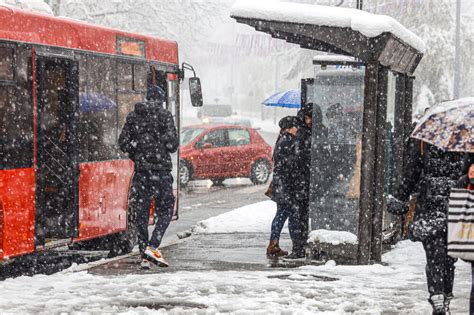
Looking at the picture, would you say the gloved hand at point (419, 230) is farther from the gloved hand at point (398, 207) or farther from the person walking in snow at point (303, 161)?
the person walking in snow at point (303, 161)

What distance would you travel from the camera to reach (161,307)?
7.93 metres

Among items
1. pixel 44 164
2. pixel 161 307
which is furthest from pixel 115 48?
pixel 161 307

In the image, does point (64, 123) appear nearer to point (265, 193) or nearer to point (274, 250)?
point (265, 193)

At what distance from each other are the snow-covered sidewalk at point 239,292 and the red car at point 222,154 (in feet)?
42.6

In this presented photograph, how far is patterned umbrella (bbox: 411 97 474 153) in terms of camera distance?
6.55 metres

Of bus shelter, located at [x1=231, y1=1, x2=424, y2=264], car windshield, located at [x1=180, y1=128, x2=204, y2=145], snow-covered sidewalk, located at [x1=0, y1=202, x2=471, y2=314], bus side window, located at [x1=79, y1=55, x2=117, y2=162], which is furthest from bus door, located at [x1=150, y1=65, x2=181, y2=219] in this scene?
car windshield, located at [x1=180, y1=128, x2=204, y2=145]

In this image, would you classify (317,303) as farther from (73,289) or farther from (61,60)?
(61,60)

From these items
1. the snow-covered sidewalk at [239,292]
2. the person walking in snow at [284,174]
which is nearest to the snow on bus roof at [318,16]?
the person walking in snow at [284,174]

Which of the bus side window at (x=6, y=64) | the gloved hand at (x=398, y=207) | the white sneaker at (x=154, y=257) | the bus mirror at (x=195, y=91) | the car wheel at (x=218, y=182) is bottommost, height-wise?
the car wheel at (x=218, y=182)

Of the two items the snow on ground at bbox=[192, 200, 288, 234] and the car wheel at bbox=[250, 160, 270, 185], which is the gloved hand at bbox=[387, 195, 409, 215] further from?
the car wheel at bbox=[250, 160, 270, 185]

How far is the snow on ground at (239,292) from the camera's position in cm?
791

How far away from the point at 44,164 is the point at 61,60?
1173 millimetres

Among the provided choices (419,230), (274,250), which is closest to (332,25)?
(274,250)

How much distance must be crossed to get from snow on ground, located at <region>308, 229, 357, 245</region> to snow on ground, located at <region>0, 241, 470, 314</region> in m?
0.74
